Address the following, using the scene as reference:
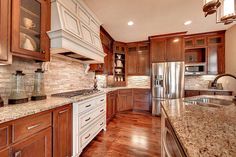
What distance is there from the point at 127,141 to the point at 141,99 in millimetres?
2371

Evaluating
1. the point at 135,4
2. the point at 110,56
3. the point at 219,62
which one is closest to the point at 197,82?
the point at 219,62

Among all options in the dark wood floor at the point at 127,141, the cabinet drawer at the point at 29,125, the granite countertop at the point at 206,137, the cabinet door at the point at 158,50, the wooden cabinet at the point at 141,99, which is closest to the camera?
the granite countertop at the point at 206,137

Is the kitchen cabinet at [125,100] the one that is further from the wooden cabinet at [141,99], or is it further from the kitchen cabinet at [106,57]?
the kitchen cabinet at [106,57]

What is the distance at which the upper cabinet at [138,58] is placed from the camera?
481 centimetres

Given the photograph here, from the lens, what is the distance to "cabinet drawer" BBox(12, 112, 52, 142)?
1.02 m

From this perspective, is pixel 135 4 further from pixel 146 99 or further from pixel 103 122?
pixel 146 99

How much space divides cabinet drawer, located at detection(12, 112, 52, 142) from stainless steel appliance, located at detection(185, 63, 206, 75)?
4.25 meters

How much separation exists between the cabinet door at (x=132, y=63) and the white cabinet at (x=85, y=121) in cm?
257

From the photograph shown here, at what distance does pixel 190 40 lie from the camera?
4230mm

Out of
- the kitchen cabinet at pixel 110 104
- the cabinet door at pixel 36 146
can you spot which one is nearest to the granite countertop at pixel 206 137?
the cabinet door at pixel 36 146

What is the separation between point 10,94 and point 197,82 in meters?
5.05

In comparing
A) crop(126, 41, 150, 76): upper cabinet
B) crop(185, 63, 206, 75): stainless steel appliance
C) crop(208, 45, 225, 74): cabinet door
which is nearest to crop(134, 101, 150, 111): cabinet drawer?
crop(126, 41, 150, 76): upper cabinet

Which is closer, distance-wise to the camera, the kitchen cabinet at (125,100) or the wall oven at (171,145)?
the wall oven at (171,145)

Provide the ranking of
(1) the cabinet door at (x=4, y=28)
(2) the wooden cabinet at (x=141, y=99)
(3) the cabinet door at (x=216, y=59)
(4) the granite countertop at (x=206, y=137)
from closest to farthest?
1. (4) the granite countertop at (x=206, y=137)
2. (1) the cabinet door at (x=4, y=28)
3. (3) the cabinet door at (x=216, y=59)
4. (2) the wooden cabinet at (x=141, y=99)
